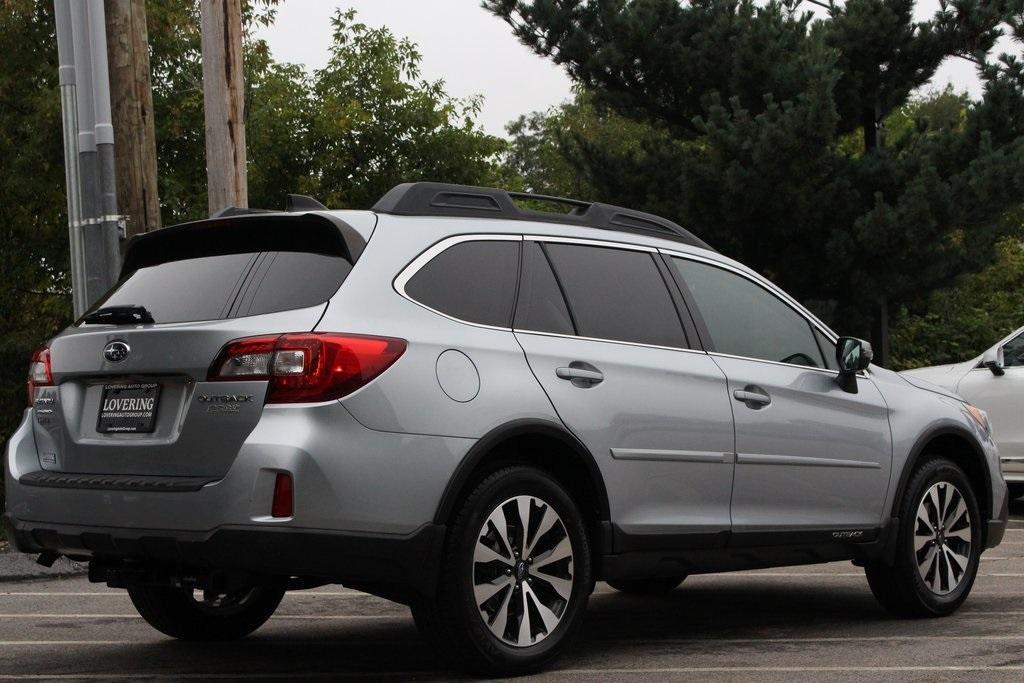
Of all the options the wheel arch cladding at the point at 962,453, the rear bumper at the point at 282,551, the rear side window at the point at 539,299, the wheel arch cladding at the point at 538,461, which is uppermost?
the rear side window at the point at 539,299

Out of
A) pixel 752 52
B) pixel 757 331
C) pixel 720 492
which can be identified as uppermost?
pixel 752 52

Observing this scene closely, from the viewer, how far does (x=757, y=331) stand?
23.0 feet

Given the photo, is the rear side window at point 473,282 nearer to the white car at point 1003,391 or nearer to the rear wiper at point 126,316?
the rear wiper at point 126,316

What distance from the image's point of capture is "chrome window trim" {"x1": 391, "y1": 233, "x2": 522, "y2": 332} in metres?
5.53

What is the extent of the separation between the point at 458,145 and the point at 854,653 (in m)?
29.5

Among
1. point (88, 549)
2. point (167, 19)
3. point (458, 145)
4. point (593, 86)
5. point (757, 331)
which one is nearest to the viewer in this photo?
point (88, 549)

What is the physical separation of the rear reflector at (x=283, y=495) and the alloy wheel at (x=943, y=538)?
3.57 m

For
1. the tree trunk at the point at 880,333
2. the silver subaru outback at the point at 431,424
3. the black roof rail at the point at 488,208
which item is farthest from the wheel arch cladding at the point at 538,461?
the tree trunk at the point at 880,333

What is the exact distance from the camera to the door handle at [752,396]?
21.7ft

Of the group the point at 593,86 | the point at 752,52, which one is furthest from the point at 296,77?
the point at 752,52

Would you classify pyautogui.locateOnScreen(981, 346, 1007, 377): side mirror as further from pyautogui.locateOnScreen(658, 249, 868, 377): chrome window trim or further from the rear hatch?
A: the rear hatch

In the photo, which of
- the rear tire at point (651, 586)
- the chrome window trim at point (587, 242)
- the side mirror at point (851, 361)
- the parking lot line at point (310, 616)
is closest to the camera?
the chrome window trim at point (587, 242)

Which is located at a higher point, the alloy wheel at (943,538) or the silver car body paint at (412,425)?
the silver car body paint at (412,425)

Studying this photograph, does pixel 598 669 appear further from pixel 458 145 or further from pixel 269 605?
pixel 458 145
